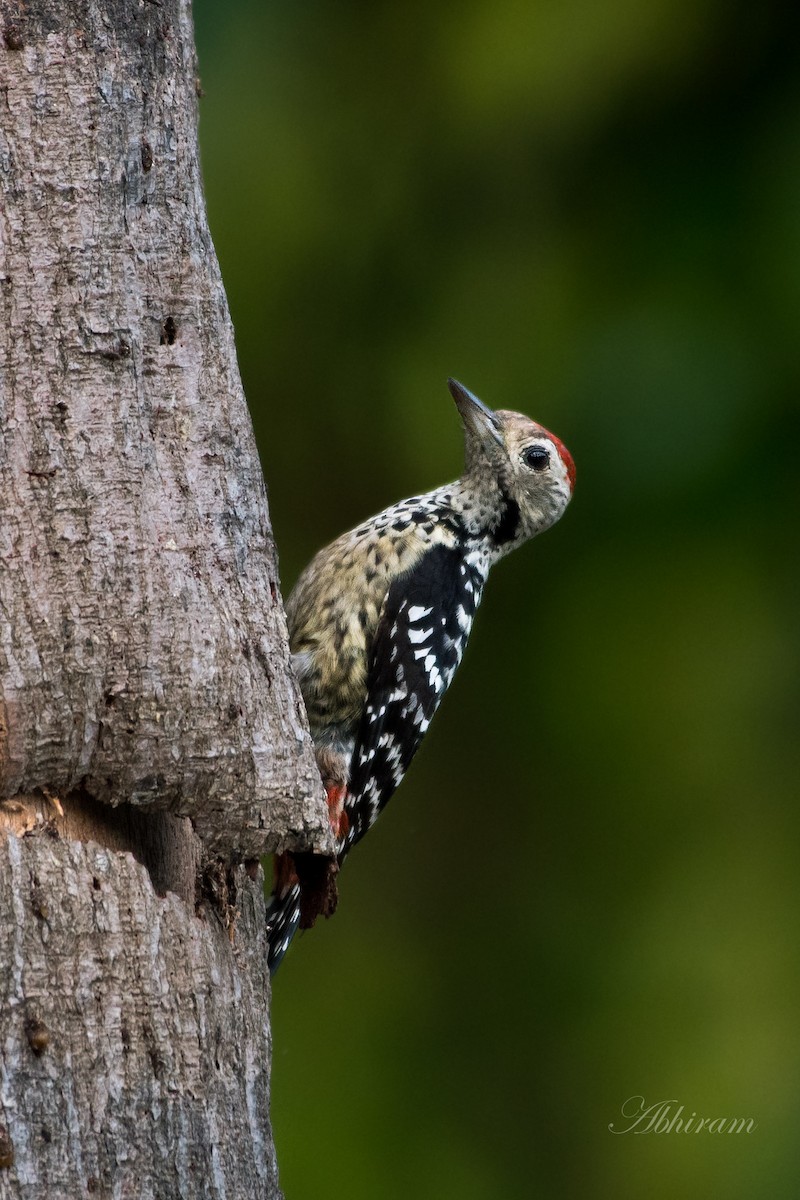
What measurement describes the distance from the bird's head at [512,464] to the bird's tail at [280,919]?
1.50 m

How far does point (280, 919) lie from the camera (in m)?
4.14

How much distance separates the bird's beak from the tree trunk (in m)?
1.92

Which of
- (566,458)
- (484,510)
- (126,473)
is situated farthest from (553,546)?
(126,473)

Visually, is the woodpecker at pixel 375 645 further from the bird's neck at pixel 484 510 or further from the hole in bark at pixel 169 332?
the hole in bark at pixel 169 332

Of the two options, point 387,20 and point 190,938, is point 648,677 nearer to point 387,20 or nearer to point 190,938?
point 387,20

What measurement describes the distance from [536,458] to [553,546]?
2.25 metres

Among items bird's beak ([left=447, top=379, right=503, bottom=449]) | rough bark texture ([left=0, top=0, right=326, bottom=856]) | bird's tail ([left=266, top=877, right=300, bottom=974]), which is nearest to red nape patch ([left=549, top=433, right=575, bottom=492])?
bird's beak ([left=447, top=379, right=503, bottom=449])

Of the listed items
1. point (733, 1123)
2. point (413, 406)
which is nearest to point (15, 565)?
point (413, 406)

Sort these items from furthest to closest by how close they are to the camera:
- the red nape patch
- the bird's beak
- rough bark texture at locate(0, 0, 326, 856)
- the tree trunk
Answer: the red nape patch, the bird's beak, rough bark texture at locate(0, 0, 326, 856), the tree trunk

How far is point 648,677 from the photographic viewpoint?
23.7 feet

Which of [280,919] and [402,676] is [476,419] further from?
[280,919]

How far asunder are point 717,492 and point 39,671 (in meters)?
4.70

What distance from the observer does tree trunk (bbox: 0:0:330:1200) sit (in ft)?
8.54

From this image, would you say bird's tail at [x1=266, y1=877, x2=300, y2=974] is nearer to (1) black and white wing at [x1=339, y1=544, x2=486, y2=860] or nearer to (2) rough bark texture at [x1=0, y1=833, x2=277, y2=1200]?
(1) black and white wing at [x1=339, y1=544, x2=486, y2=860]
